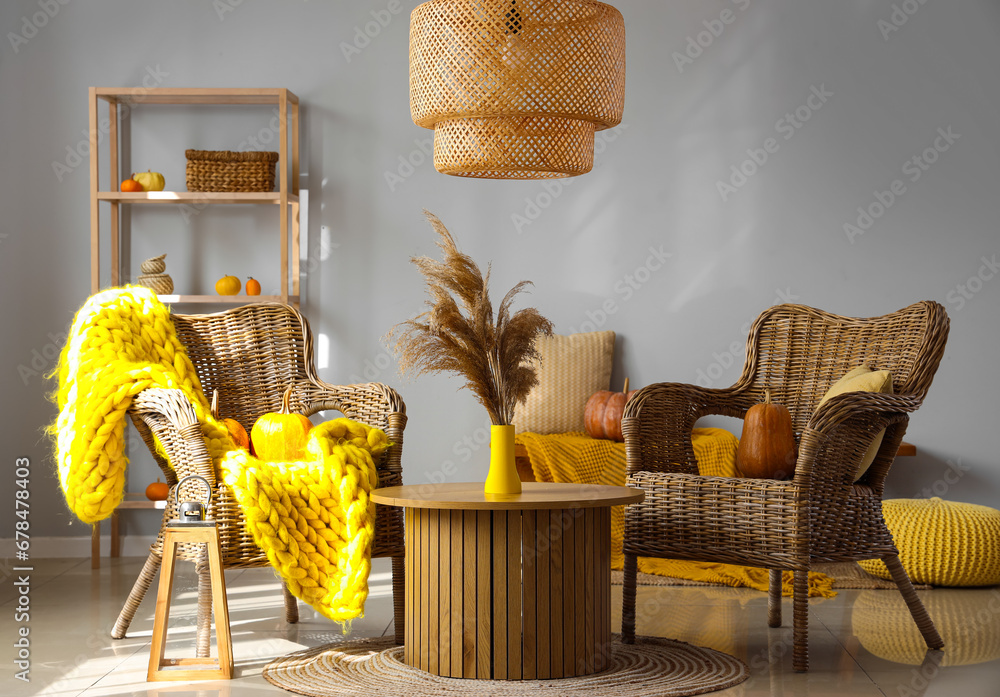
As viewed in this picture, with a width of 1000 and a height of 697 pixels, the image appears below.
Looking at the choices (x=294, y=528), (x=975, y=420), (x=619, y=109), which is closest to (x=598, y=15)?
(x=619, y=109)

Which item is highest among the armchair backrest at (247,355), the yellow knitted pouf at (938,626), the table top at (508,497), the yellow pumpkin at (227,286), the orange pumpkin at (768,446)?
the yellow pumpkin at (227,286)

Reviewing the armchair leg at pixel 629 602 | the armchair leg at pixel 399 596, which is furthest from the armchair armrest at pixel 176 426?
the armchair leg at pixel 629 602

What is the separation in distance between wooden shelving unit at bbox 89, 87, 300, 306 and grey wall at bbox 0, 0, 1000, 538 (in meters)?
0.08

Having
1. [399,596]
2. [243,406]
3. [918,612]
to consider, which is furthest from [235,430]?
[918,612]

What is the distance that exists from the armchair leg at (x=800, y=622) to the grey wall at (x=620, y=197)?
1835mm

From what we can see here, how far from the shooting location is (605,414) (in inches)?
159

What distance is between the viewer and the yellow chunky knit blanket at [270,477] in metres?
2.50

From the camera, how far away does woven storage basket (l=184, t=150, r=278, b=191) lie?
13.4 ft

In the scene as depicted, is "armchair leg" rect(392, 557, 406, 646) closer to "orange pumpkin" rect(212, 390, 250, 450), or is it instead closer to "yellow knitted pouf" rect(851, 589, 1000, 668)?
"orange pumpkin" rect(212, 390, 250, 450)

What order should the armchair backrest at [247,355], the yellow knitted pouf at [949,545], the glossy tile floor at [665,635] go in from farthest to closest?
the yellow knitted pouf at [949,545] → the armchair backrest at [247,355] → the glossy tile floor at [665,635]

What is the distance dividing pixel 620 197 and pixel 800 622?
2.27 meters

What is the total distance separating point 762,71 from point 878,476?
212cm

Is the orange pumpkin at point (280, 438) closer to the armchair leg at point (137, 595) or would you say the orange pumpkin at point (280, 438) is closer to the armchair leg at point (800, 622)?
the armchair leg at point (137, 595)

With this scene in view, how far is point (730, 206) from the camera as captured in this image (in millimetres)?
4281
